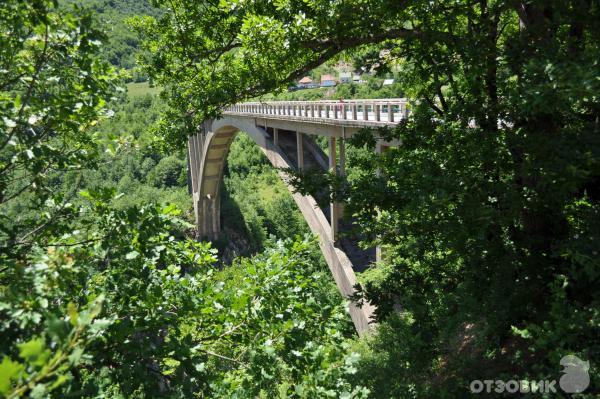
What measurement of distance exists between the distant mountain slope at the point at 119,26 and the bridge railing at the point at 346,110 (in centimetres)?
284

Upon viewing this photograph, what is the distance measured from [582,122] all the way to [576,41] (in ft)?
2.98

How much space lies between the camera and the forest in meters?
3.03

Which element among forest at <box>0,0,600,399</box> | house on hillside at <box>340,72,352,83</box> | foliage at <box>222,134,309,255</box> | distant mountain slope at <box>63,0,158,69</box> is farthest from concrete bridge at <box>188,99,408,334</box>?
foliage at <box>222,134,309,255</box>

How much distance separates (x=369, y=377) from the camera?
718cm

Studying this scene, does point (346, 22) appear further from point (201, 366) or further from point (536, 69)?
point (201, 366)

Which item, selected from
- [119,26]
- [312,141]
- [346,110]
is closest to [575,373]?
[346,110]

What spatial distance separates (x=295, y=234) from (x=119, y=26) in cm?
8412

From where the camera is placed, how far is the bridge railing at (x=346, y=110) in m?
12.6

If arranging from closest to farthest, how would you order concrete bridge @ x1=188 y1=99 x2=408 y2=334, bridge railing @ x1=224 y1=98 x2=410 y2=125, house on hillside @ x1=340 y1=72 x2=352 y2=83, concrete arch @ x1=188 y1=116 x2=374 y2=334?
bridge railing @ x1=224 y1=98 x2=410 y2=125 < concrete bridge @ x1=188 y1=99 x2=408 y2=334 < concrete arch @ x1=188 y1=116 x2=374 y2=334 < house on hillside @ x1=340 y1=72 x2=352 y2=83

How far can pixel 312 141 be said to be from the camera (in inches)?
968

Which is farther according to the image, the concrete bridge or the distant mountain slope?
the concrete bridge

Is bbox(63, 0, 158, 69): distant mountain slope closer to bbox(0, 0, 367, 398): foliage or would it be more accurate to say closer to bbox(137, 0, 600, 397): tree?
bbox(0, 0, 367, 398): foliage

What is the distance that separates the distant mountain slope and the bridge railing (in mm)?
2838

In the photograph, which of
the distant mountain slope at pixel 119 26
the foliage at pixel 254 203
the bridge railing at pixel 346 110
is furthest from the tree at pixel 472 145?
the foliage at pixel 254 203
